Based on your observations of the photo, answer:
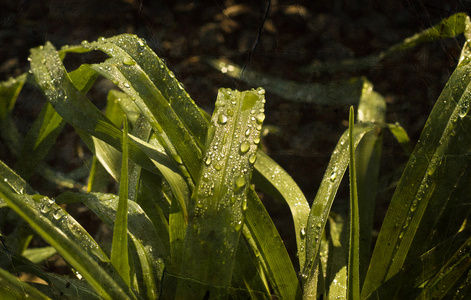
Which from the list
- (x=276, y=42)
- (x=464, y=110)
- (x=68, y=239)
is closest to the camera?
(x=68, y=239)

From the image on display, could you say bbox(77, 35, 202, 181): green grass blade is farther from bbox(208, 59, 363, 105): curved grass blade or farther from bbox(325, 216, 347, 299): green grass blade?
bbox(325, 216, 347, 299): green grass blade

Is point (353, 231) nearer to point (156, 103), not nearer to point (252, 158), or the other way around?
point (252, 158)

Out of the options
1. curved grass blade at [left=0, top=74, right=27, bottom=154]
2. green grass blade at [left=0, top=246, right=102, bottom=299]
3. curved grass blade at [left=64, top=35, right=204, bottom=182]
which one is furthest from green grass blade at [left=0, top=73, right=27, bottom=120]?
green grass blade at [left=0, top=246, right=102, bottom=299]

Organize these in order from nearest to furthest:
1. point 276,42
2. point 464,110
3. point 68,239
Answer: point 68,239, point 464,110, point 276,42

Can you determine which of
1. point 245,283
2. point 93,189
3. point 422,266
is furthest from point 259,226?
point 93,189

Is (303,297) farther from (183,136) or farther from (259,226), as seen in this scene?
(183,136)

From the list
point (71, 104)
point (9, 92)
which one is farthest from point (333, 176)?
point (9, 92)

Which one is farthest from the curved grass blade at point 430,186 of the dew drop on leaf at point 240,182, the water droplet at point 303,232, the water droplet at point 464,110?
the dew drop on leaf at point 240,182
